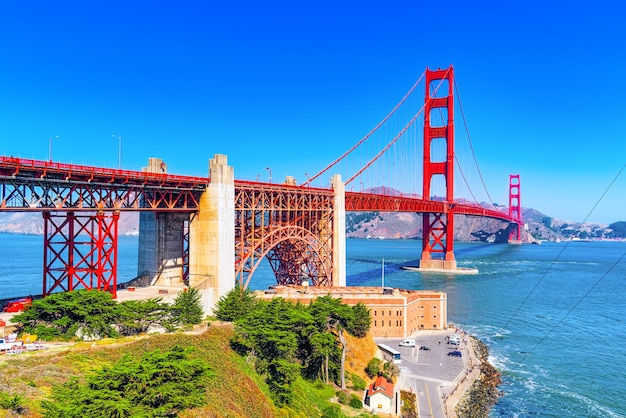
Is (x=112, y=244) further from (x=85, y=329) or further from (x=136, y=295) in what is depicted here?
(x=85, y=329)

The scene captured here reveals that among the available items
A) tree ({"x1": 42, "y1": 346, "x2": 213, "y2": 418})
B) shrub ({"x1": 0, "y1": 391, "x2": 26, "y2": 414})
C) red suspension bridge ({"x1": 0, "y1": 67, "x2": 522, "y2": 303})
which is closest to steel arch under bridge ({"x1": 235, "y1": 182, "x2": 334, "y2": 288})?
red suspension bridge ({"x1": 0, "y1": 67, "x2": 522, "y2": 303})

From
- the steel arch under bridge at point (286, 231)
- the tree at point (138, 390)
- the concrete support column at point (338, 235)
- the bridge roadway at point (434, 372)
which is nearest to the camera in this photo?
the tree at point (138, 390)

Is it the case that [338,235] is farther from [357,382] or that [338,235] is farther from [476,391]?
[476,391]

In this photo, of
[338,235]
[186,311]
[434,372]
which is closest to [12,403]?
[186,311]

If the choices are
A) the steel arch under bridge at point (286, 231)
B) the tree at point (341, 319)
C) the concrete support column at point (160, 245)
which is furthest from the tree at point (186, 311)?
the steel arch under bridge at point (286, 231)

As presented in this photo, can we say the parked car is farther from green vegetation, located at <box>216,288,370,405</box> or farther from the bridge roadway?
green vegetation, located at <box>216,288,370,405</box>

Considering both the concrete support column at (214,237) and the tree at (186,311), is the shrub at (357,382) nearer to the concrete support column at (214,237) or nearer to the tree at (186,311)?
the tree at (186,311)

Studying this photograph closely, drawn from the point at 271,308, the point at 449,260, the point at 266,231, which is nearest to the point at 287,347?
the point at 271,308
